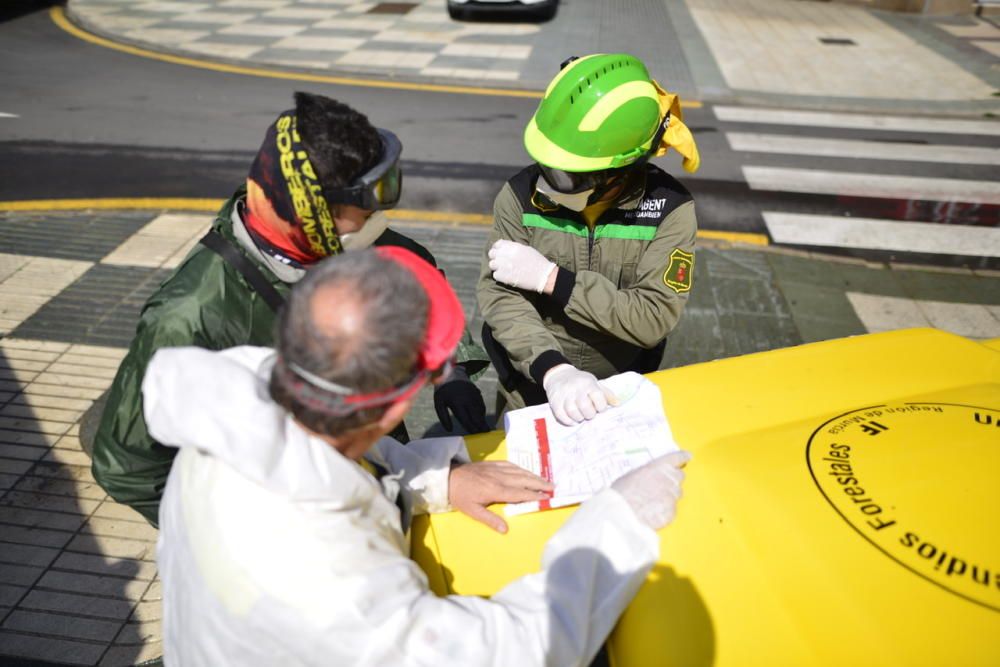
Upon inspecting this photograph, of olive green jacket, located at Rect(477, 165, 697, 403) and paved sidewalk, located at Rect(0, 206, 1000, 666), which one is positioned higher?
olive green jacket, located at Rect(477, 165, 697, 403)

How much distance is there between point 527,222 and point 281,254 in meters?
0.90

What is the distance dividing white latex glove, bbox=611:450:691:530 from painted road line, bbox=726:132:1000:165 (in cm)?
692

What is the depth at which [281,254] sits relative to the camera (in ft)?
6.16

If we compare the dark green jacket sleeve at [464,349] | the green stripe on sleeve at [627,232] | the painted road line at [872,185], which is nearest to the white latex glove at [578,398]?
the dark green jacket sleeve at [464,349]

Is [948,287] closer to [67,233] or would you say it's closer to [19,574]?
[19,574]

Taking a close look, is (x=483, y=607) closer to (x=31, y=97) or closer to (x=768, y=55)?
(x=31, y=97)

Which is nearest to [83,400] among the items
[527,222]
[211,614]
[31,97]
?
[527,222]

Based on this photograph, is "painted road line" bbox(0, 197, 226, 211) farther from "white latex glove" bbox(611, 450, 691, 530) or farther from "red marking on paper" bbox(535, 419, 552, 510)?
"white latex glove" bbox(611, 450, 691, 530)

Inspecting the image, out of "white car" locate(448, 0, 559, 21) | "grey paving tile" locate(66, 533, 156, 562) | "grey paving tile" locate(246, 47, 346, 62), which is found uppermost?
"white car" locate(448, 0, 559, 21)

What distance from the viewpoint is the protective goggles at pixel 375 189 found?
178 cm

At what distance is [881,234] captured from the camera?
233 inches

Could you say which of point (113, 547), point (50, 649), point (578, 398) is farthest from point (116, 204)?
point (578, 398)

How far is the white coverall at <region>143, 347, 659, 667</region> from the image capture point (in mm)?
1104

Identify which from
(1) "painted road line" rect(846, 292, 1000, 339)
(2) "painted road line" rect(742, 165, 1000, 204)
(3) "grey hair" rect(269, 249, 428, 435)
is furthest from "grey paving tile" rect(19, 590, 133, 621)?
(2) "painted road line" rect(742, 165, 1000, 204)
